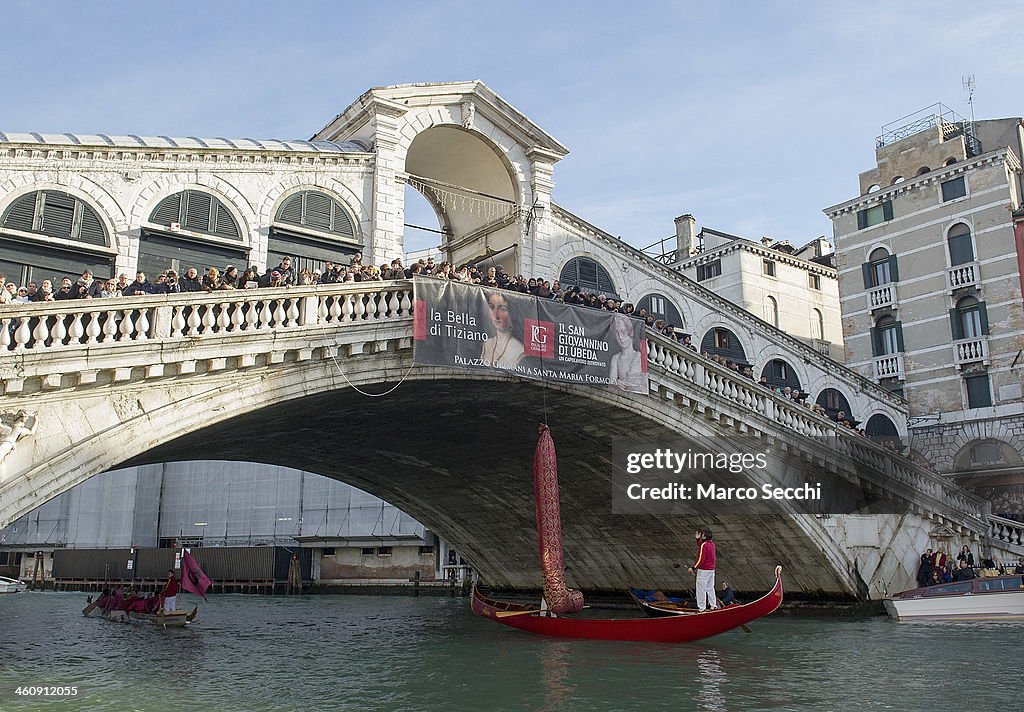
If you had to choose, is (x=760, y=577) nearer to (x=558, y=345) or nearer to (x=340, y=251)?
(x=558, y=345)

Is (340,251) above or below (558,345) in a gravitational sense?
above

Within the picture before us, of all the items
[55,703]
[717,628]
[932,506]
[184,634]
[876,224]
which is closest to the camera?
[55,703]

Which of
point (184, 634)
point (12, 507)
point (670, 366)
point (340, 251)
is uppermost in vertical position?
point (340, 251)

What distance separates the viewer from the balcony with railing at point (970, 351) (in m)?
28.6

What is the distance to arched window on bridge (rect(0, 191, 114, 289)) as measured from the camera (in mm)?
15297

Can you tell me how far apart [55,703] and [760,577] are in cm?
1818

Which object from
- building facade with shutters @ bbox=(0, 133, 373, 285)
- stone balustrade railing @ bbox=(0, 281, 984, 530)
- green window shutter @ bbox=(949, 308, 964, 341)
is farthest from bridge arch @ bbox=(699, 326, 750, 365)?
building facade with shutters @ bbox=(0, 133, 373, 285)

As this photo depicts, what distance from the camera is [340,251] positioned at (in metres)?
19.2

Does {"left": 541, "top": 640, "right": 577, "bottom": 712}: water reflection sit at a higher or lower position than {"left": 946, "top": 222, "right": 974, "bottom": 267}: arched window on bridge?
lower

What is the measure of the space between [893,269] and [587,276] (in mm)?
14079

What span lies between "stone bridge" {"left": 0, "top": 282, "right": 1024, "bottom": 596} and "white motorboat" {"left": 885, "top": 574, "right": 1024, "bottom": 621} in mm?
2282

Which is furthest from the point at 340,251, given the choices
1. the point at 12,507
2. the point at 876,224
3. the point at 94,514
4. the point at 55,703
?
the point at 94,514

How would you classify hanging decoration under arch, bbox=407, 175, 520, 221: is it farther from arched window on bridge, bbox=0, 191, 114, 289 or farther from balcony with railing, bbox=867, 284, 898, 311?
balcony with railing, bbox=867, 284, 898, 311

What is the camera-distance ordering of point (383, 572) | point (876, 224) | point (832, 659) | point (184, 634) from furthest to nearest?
point (383, 572) < point (876, 224) < point (184, 634) < point (832, 659)
